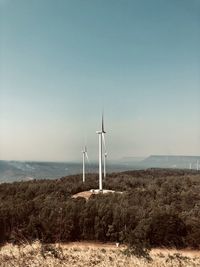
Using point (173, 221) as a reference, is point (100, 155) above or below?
above

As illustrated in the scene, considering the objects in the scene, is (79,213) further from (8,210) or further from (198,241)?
(198,241)

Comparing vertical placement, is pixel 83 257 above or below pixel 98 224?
below

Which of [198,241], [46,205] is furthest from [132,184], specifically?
[198,241]

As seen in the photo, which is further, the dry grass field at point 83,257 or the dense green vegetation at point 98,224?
the dense green vegetation at point 98,224

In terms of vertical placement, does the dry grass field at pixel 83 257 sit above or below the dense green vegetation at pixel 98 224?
below

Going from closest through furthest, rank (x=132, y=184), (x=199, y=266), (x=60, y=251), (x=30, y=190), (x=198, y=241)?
(x=199, y=266), (x=60, y=251), (x=198, y=241), (x=30, y=190), (x=132, y=184)

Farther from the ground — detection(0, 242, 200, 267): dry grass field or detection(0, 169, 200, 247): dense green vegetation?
detection(0, 169, 200, 247): dense green vegetation

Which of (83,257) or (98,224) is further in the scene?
(98,224)

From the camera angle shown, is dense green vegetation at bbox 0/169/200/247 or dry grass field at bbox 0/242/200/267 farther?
dense green vegetation at bbox 0/169/200/247
